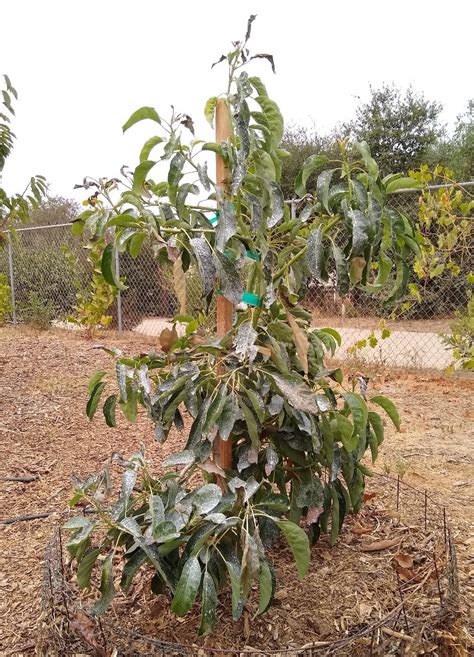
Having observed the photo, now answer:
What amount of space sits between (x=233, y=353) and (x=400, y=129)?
12225 mm

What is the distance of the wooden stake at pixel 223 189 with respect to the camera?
1.35 m

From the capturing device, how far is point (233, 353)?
1339 mm

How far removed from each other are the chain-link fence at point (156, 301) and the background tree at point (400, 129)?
484 cm

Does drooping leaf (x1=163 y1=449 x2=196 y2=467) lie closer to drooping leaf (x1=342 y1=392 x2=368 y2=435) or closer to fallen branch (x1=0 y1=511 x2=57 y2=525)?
drooping leaf (x1=342 y1=392 x2=368 y2=435)

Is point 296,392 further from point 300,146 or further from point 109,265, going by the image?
point 300,146

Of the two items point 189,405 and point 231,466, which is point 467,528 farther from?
point 189,405

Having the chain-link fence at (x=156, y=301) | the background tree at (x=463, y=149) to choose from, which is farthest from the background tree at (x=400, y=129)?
the chain-link fence at (x=156, y=301)

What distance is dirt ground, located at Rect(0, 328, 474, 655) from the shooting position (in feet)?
6.33

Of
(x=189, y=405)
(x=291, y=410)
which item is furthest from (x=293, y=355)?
(x=189, y=405)

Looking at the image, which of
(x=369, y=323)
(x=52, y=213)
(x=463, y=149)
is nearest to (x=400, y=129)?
(x=463, y=149)

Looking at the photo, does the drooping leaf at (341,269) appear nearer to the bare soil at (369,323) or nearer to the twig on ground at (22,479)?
the twig on ground at (22,479)

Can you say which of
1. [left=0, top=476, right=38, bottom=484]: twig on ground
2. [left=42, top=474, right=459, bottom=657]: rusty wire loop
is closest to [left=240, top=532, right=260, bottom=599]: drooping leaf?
[left=42, top=474, right=459, bottom=657]: rusty wire loop

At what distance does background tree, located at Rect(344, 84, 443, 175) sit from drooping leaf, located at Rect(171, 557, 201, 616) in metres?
12.0

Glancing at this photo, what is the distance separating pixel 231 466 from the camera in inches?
61.3
